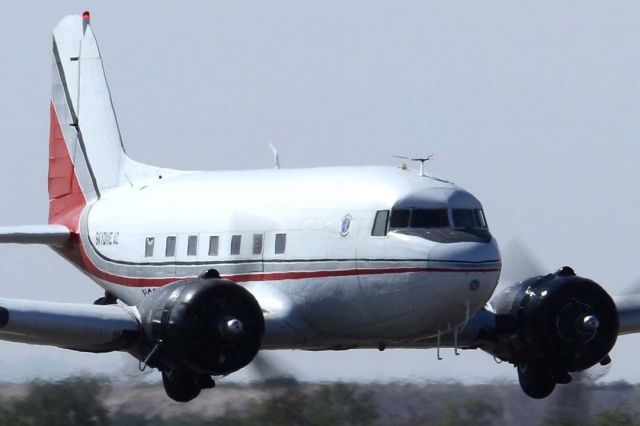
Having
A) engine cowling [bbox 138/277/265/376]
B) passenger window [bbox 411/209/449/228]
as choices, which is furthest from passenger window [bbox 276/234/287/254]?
passenger window [bbox 411/209/449/228]

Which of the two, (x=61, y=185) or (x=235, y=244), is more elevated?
(x=235, y=244)

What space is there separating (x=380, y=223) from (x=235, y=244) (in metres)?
2.76

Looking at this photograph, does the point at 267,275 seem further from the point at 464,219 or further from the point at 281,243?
the point at 464,219

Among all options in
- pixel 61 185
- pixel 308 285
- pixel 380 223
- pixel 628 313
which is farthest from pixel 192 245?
pixel 628 313

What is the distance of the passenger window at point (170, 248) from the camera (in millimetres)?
21938

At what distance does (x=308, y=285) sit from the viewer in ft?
64.3

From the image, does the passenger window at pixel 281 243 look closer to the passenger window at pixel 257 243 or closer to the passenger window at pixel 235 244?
the passenger window at pixel 257 243

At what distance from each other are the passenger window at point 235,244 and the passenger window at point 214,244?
32 centimetres

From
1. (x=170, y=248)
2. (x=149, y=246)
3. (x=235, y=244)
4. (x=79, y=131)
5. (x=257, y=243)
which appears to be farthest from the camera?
(x=79, y=131)

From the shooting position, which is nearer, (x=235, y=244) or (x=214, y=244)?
(x=235, y=244)

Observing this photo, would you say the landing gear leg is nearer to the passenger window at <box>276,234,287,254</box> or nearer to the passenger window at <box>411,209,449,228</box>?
the passenger window at <box>276,234,287,254</box>

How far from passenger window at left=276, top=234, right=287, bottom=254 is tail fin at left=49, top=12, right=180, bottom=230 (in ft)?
17.6

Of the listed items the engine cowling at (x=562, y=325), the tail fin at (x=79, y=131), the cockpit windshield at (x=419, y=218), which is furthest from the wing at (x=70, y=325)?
the tail fin at (x=79, y=131)

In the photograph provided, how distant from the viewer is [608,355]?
819 inches
